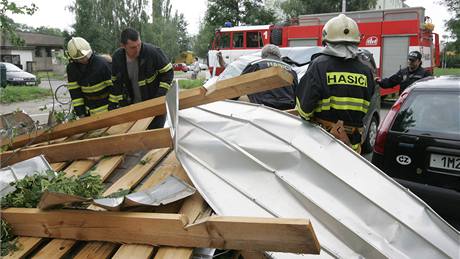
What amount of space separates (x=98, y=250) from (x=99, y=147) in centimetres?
82

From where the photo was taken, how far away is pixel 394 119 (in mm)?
3457

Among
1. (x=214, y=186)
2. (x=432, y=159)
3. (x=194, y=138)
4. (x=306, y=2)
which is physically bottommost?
(x=432, y=159)

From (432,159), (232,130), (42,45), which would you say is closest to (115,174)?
(232,130)

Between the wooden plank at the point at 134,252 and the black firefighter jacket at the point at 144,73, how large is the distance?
2.41 metres

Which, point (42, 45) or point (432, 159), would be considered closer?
point (432, 159)

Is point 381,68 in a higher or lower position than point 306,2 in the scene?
lower

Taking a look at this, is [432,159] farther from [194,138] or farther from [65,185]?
[65,185]

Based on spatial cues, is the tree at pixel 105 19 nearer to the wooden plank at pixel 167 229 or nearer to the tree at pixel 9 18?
the tree at pixel 9 18

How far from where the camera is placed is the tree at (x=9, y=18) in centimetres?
287

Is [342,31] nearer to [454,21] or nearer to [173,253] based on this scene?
[173,253]

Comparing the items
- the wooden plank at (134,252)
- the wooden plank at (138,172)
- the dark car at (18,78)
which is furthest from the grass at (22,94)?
the wooden plank at (134,252)

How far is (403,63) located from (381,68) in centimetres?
64

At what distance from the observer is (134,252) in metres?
1.58

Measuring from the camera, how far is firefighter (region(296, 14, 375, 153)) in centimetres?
272
